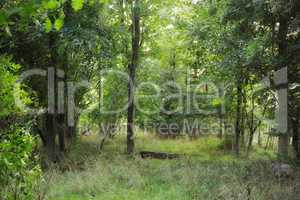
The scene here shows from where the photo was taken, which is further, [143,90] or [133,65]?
[143,90]

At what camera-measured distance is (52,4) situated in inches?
61.4

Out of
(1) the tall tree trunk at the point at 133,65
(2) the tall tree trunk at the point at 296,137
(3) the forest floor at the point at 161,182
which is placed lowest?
(3) the forest floor at the point at 161,182

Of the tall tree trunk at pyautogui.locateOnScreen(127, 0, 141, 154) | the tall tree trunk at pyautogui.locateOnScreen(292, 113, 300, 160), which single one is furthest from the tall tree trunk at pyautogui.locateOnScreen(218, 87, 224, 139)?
the tall tree trunk at pyautogui.locateOnScreen(292, 113, 300, 160)

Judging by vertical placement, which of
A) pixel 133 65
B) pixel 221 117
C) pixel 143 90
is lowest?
pixel 221 117

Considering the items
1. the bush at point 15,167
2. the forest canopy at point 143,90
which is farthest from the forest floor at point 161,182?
the bush at point 15,167

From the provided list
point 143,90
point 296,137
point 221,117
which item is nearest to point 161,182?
point 296,137

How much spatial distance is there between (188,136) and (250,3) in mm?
14055

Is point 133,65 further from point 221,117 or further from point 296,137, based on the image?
point 296,137

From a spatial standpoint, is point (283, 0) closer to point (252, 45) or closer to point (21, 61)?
point (252, 45)

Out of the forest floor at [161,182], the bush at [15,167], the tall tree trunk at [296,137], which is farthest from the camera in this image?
the tall tree trunk at [296,137]

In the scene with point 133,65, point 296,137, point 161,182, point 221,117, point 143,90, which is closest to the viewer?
point 161,182

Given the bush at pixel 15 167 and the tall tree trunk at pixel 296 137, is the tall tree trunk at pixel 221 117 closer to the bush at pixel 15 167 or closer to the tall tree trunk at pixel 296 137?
the tall tree trunk at pixel 296 137

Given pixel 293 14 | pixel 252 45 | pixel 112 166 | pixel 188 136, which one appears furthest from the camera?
pixel 188 136

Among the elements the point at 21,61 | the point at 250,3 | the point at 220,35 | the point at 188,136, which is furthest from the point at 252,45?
the point at 188,136
